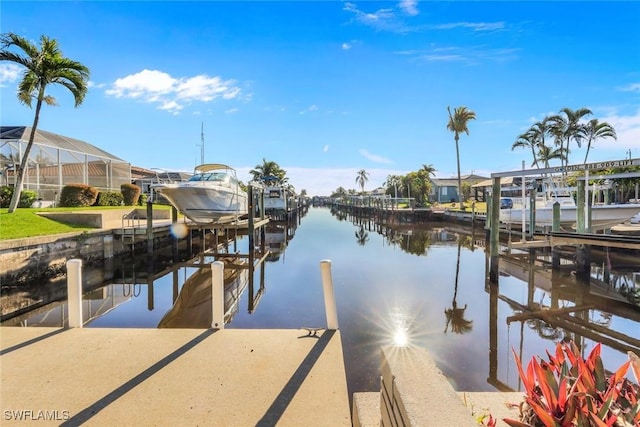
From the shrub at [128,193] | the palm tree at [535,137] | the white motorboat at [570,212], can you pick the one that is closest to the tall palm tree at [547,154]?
the palm tree at [535,137]

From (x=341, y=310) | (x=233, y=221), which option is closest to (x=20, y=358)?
(x=341, y=310)

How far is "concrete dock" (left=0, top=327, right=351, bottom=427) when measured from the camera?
2.68 m

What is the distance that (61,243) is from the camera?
1026cm

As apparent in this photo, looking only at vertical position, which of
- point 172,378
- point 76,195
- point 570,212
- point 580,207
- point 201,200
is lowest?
point 172,378

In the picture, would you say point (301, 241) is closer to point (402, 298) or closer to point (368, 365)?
point (402, 298)

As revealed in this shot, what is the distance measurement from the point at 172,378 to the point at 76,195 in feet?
61.9

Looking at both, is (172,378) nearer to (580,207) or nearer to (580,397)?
(580,397)

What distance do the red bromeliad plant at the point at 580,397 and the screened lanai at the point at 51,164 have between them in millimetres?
22108

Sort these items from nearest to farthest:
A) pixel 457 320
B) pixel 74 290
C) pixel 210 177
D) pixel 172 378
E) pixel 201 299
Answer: pixel 172 378 → pixel 74 290 → pixel 457 320 → pixel 201 299 → pixel 210 177

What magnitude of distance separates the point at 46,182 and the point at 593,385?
25.4 metres

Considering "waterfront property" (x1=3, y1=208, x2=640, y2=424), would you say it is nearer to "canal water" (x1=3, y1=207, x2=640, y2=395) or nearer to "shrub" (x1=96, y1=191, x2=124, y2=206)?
"canal water" (x1=3, y1=207, x2=640, y2=395)

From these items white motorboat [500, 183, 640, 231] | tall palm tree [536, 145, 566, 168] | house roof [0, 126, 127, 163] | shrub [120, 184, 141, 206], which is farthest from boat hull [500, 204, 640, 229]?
tall palm tree [536, 145, 566, 168]

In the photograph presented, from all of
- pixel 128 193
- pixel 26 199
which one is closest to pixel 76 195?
pixel 26 199

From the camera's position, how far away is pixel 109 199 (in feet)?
65.8
